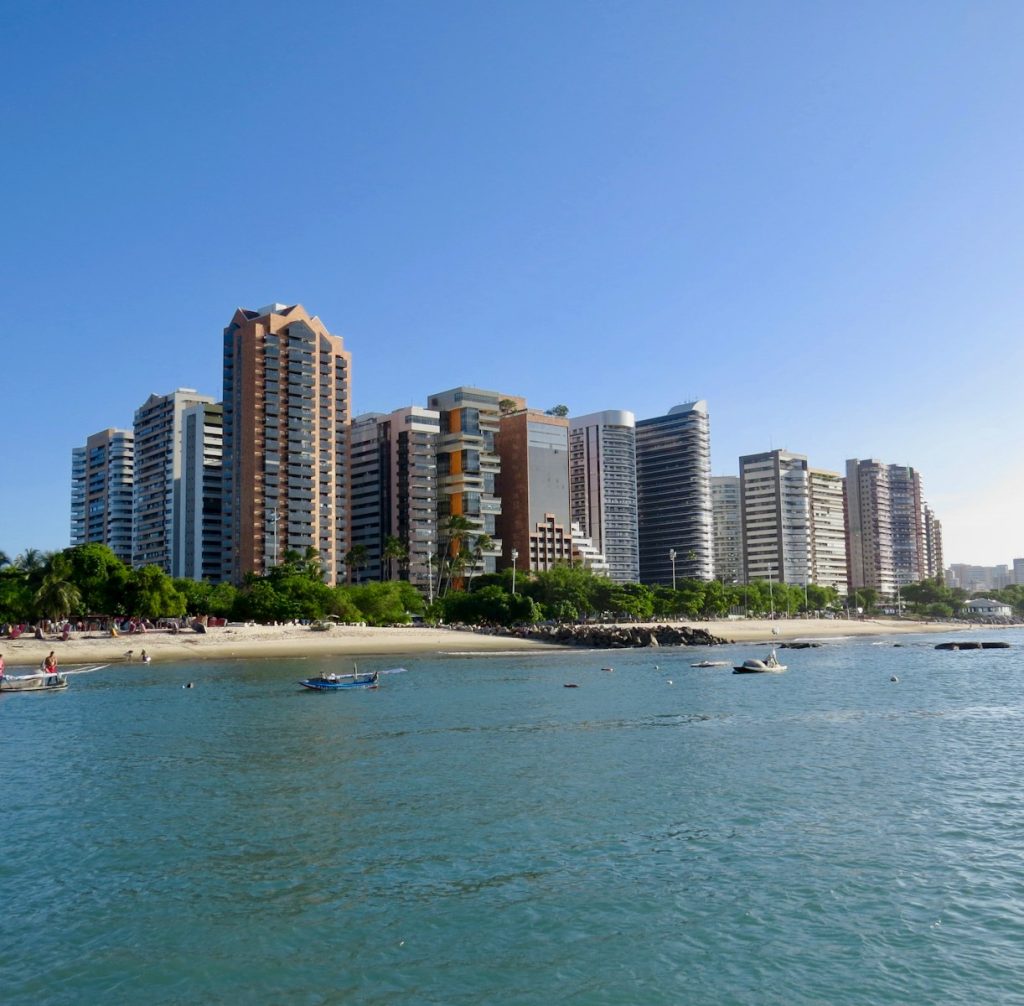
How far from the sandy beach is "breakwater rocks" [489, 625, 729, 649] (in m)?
4.28

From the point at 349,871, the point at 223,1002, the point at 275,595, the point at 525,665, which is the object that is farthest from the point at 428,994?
the point at 275,595

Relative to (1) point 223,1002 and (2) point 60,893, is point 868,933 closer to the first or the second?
(1) point 223,1002

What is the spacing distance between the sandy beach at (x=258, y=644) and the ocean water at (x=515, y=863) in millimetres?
58140

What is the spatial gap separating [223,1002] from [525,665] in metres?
88.3

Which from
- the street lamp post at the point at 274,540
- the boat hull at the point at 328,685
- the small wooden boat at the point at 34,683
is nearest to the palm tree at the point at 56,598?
the small wooden boat at the point at 34,683

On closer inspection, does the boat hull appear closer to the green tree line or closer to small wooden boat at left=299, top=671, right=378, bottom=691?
small wooden boat at left=299, top=671, right=378, bottom=691

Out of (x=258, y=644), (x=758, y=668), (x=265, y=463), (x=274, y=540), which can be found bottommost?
(x=758, y=668)

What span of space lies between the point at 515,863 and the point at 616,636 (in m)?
121

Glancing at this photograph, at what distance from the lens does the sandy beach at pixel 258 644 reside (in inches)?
4102

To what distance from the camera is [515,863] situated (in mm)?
23375

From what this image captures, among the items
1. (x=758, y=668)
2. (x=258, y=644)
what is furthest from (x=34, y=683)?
(x=758, y=668)

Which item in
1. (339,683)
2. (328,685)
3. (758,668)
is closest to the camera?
(328,685)

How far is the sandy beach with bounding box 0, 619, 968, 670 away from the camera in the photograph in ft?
342

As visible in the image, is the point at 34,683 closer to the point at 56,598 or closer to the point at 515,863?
the point at 56,598
